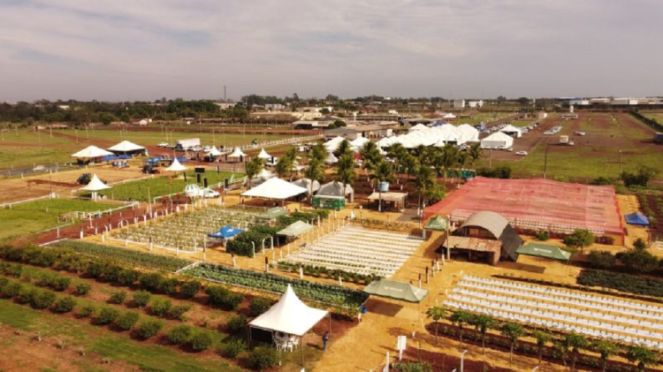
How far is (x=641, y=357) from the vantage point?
55.7 feet

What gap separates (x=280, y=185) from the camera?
44.9 metres

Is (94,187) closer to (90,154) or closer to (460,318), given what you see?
(90,154)

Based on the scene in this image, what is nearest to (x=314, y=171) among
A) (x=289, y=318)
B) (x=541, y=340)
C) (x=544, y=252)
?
(x=544, y=252)

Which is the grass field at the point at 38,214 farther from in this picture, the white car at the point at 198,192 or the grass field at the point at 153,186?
the white car at the point at 198,192

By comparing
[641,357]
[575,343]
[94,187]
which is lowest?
[641,357]

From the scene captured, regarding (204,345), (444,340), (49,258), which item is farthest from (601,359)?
(49,258)

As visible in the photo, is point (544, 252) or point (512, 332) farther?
point (544, 252)

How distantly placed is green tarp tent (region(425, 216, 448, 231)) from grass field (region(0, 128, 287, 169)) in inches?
2540

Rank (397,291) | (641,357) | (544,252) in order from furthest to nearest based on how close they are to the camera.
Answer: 1. (544,252)
2. (397,291)
3. (641,357)

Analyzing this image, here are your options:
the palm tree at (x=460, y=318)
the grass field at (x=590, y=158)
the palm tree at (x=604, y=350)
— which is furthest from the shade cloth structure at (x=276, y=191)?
the grass field at (x=590, y=158)

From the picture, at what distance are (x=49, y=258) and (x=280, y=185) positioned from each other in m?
20.8

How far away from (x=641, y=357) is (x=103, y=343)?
2134 centimetres

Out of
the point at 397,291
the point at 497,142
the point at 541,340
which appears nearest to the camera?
the point at 541,340

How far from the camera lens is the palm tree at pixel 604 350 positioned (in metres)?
17.4
